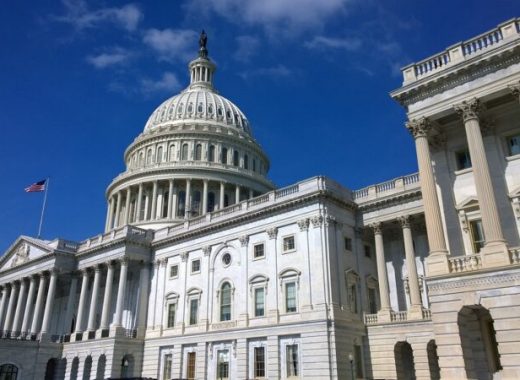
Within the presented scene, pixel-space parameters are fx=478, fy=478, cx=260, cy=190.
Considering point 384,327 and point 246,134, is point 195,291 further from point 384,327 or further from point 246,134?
point 246,134

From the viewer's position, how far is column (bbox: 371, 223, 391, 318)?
3991 cm

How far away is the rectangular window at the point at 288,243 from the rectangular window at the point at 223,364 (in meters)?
11.1

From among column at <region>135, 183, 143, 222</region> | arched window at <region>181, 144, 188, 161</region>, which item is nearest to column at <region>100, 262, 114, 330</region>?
column at <region>135, 183, 143, 222</region>

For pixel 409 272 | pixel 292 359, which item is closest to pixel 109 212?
pixel 292 359

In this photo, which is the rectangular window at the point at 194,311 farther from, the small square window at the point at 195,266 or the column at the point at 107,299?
the column at the point at 107,299

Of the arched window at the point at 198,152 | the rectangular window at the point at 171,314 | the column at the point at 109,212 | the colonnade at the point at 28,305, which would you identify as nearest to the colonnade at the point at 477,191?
the rectangular window at the point at 171,314

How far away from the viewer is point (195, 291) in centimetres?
4975

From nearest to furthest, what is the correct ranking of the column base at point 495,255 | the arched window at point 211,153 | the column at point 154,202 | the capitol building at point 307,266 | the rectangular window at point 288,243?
the column base at point 495,255 < the capitol building at point 307,266 < the rectangular window at point 288,243 < the column at point 154,202 < the arched window at point 211,153

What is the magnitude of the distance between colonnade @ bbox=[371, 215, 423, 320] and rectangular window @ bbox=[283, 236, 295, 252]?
740cm

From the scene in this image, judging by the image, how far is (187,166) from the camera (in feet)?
246

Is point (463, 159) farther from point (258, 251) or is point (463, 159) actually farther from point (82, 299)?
point (82, 299)

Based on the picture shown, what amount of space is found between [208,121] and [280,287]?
48.3 metres

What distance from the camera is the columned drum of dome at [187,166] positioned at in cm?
7469

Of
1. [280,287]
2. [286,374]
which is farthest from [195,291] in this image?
[286,374]
